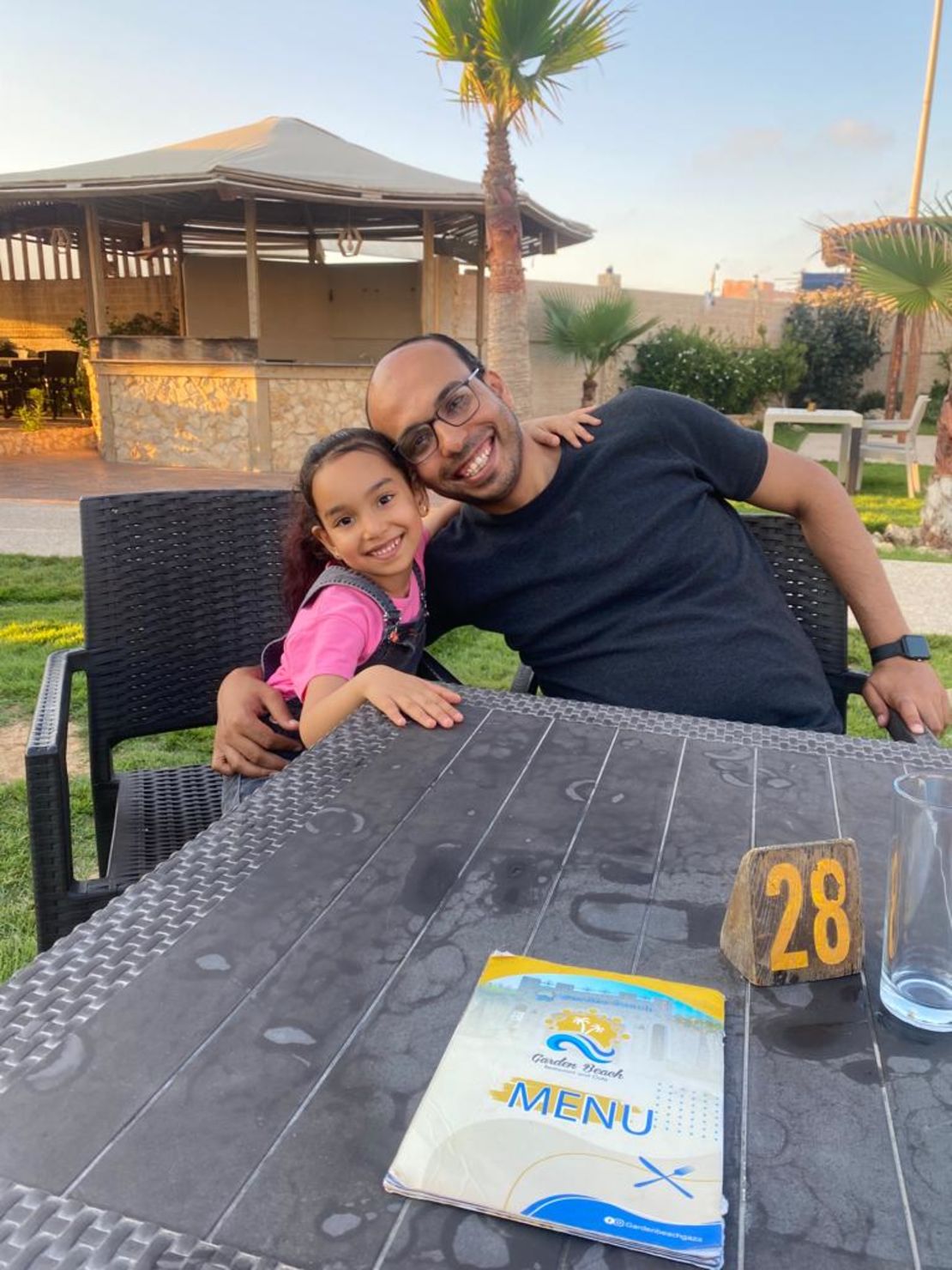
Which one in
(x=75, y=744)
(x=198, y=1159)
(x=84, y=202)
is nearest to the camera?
(x=198, y=1159)

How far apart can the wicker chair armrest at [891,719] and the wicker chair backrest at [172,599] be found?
133cm

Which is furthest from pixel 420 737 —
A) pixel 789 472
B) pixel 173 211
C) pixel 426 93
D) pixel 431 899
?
pixel 173 211

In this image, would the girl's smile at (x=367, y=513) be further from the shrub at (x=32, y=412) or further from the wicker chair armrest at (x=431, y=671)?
the shrub at (x=32, y=412)

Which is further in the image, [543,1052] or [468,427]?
[468,427]

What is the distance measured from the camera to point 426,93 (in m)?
10.2

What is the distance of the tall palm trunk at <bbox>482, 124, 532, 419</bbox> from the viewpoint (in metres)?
9.82

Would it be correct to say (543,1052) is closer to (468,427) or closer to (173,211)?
(468,427)

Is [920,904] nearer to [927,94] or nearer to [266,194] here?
[266,194]

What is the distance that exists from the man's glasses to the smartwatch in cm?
104

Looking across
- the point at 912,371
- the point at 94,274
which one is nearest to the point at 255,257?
the point at 94,274

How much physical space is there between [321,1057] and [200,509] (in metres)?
1.69

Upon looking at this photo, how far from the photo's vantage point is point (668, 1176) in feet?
2.03

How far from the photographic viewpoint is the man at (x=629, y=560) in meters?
2.00

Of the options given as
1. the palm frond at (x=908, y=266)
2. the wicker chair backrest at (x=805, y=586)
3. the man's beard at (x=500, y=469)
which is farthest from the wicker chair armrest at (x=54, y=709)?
the palm frond at (x=908, y=266)
